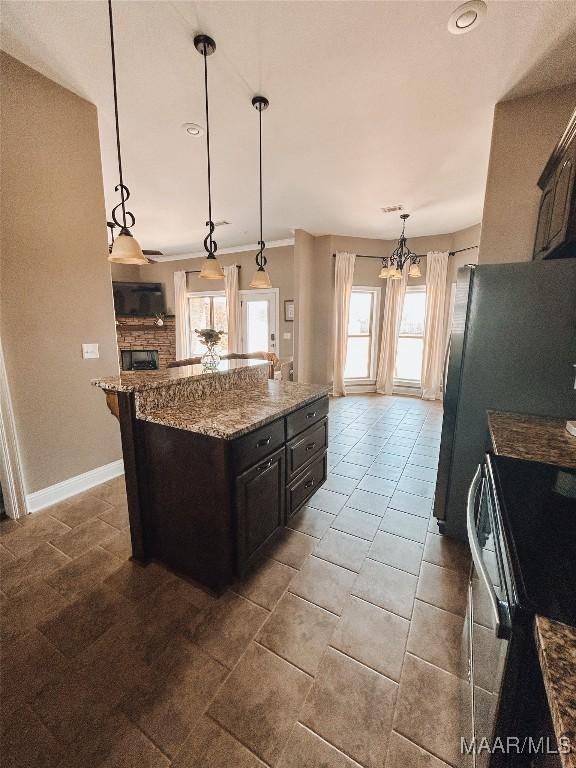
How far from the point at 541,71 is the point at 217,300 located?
5861 millimetres

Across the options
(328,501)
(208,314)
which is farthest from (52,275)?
(208,314)

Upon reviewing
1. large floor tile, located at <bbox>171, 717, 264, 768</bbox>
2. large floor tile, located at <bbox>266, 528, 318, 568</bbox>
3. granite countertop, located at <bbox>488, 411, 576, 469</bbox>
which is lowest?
large floor tile, located at <bbox>266, 528, 318, 568</bbox>

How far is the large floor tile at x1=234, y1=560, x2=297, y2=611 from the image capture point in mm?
1570

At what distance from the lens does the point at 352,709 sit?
3.66 ft

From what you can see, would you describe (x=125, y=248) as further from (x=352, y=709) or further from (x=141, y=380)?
(x=352, y=709)

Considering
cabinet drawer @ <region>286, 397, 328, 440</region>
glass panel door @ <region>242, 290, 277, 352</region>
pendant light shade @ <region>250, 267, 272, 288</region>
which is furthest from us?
glass panel door @ <region>242, 290, 277, 352</region>

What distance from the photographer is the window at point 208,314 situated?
267 inches

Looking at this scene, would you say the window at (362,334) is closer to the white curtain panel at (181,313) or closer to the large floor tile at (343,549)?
the white curtain panel at (181,313)

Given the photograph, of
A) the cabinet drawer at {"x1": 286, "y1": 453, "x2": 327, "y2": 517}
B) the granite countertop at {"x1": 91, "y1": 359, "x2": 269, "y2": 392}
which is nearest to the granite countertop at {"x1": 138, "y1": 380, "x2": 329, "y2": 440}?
the granite countertop at {"x1": 91, "y1": 359, "x2": 269, "y2": 392}

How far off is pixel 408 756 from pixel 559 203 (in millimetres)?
2591

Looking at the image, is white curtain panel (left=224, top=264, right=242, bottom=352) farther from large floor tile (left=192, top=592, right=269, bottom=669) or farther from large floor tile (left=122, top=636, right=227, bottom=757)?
large floor tile (left=122, top=636, right=227, bottom=757)

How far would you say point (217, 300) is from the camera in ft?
22.3

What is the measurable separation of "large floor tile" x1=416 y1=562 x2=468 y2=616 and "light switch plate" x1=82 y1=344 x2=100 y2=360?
2.85 m

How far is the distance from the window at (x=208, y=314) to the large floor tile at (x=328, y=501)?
4.90 meters
